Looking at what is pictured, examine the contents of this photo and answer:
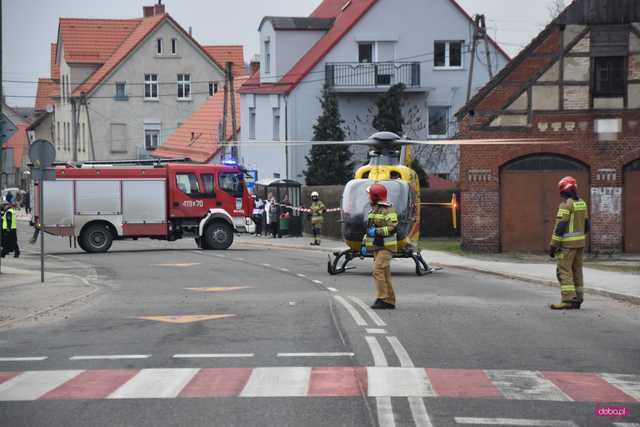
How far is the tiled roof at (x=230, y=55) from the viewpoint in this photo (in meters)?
85.1

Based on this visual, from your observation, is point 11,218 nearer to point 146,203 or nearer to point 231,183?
point 146,203

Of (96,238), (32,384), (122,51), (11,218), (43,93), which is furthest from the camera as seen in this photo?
(43,93)

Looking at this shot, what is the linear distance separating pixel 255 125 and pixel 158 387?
46412mm

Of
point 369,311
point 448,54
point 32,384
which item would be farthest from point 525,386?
point 448,54

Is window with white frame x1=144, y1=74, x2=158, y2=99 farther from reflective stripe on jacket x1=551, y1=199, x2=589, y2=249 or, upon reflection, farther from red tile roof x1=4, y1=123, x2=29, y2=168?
reflective stripe on jacket x1=551, y1=199, x2=589, y2=249

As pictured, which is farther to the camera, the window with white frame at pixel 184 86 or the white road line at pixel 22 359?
the window with white frame at pixel 184 86

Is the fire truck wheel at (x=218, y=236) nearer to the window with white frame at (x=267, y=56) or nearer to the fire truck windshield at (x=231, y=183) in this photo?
the fire truck windshield at (x=231, y=183)

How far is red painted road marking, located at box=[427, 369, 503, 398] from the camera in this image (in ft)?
32.3

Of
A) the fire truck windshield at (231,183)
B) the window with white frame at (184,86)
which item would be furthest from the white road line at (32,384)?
the window with white frame at (184,86)

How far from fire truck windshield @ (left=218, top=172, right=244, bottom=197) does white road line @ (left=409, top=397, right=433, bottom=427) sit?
27.6m

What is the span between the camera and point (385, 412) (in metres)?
8.90

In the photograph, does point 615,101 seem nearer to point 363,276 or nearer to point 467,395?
point 363,276

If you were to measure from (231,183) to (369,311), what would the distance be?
2084cm

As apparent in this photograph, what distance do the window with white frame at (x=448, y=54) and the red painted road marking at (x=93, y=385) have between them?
1679 inches
